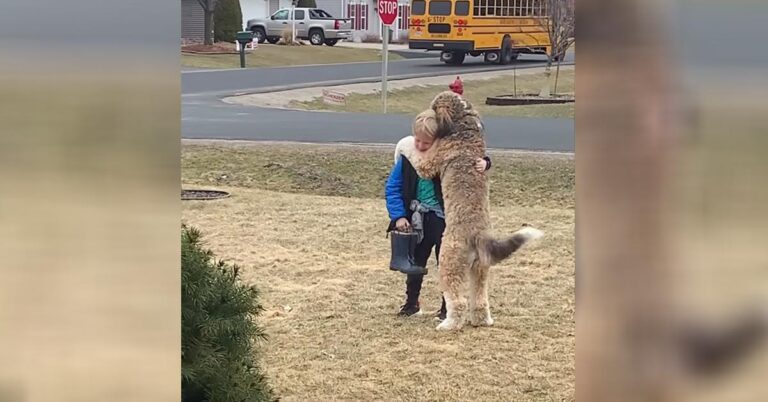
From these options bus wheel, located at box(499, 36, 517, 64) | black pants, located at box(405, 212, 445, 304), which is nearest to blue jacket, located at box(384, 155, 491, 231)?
black pants, located at box(405, 212, 445, 304)

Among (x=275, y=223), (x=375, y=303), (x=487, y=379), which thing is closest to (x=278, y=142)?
(x=275, y=223)

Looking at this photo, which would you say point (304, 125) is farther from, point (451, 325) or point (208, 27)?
point (208, 27)

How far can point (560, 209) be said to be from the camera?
10.7m

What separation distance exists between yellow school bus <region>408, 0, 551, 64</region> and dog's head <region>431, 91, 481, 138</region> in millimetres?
27411

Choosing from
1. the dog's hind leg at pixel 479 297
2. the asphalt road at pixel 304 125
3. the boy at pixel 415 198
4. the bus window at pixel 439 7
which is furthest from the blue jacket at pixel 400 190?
the bus window at pixel 439 7

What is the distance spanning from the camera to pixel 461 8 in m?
34.1

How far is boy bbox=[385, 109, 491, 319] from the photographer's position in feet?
21.4

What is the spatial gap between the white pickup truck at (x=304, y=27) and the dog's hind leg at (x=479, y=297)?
3962 centimetres

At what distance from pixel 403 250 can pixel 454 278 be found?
1.29 ft

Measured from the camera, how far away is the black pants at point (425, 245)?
6762 millimetres

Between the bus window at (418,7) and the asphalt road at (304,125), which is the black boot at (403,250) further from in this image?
the bus window at (418,7)

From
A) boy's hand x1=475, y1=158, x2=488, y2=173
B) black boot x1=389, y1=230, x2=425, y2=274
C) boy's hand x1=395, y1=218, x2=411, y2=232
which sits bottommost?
black boot x1=389, y1=230, x2=425, y2=274

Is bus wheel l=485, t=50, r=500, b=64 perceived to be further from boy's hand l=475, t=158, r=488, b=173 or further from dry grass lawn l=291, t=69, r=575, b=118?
boy's hand l=475, t=158, r=488, b=173
